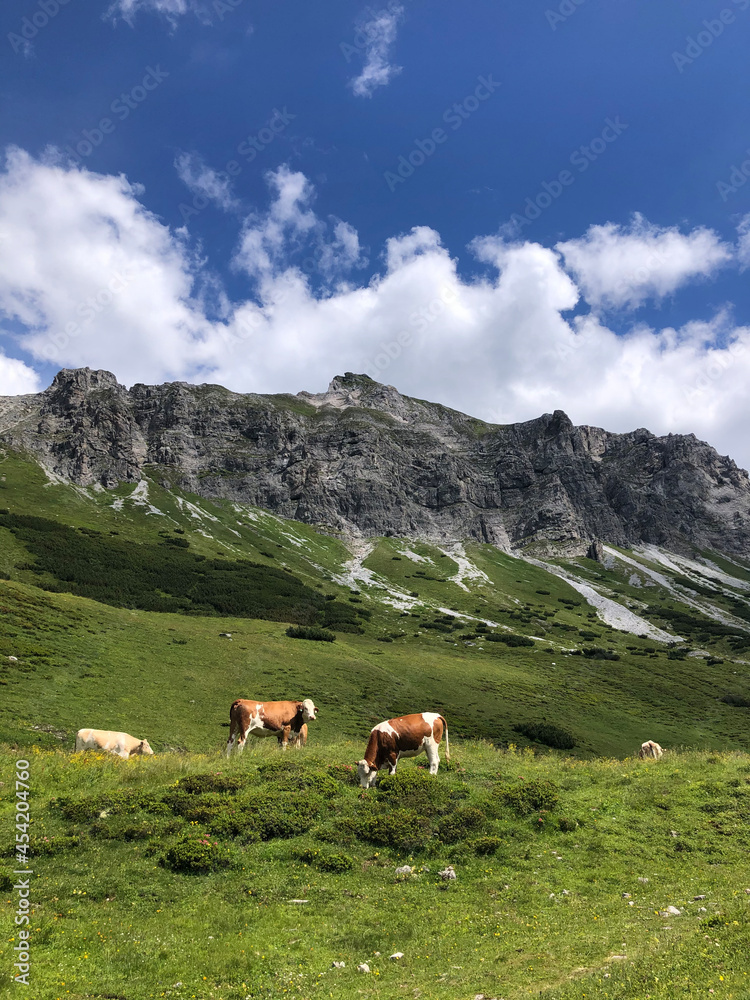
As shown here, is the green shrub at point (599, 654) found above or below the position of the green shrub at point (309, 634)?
below

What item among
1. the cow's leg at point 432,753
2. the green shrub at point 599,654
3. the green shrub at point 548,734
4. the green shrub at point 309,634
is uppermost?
the cow's leg at point 432,753

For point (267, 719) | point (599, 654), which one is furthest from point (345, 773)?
point (599, 654)

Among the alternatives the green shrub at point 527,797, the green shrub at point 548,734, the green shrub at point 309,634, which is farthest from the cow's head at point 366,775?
the green shrub at point 309,634

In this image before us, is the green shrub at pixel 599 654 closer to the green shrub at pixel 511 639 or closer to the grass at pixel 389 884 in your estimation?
the green shrub at pixel 511 639

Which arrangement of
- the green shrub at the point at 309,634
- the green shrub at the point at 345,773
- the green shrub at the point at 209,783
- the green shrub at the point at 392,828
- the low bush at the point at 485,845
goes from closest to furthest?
the low bush at the point at 485,845, the green shrub at the point at 392,828, the green shrub at the point at 209,783, the green shrub at the point at 345,773, the green shrub at the point at 309,634

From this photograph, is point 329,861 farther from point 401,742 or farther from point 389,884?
point 401,742

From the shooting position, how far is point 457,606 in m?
140

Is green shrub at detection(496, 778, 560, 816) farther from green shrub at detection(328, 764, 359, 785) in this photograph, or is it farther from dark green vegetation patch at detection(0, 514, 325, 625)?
dark green vegetation patch at detection(0, 514, 325, 625)

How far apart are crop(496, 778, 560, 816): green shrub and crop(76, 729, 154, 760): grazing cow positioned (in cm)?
1600

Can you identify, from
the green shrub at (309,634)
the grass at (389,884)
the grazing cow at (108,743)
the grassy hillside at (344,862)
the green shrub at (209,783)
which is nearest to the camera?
the grass at (389,884)

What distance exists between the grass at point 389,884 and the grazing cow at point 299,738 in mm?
4503

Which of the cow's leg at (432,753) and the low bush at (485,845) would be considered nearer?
the low bush at (485,845)

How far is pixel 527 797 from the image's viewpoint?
653 inches

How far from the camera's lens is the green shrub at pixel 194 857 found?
510 inches
